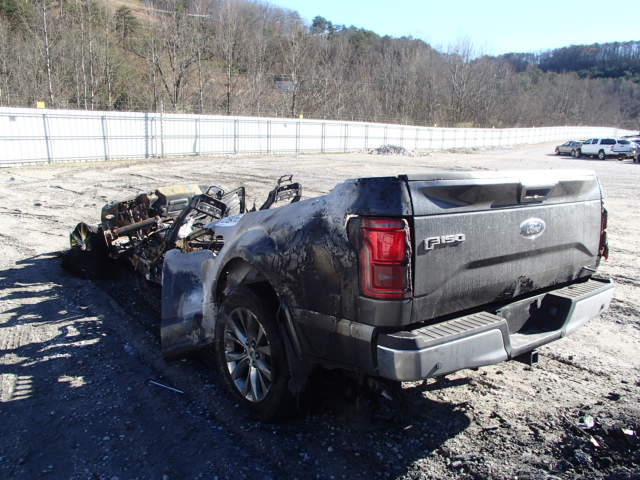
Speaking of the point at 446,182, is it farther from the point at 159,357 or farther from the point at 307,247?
the point at 159,357

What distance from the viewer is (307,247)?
265 centimetres

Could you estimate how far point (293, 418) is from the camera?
123 inches

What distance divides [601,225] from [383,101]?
7224 cm

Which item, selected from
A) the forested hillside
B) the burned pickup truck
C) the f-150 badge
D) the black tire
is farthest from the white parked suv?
the black tire

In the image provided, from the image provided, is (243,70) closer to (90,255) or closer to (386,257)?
(90,255)

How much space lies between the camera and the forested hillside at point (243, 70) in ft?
118

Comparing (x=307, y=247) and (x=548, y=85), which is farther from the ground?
(x=548, y=85)

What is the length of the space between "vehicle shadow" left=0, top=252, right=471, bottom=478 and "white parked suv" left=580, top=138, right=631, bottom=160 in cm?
4119

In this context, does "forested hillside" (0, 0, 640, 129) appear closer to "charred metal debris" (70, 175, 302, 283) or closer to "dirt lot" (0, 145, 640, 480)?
"charred metal debris" (70, 175, 302, 283)

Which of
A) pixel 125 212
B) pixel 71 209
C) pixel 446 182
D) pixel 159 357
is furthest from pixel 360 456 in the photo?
pixel 71 209

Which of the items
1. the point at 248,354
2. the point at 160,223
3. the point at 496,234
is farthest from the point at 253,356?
the point at 160,223

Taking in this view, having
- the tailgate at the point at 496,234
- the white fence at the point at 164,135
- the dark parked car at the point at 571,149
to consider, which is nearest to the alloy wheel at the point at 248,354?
the tailgate at the point at 496,234

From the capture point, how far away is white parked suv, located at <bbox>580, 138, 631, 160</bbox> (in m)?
37.1

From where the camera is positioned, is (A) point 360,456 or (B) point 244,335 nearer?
(A) point 360,456
